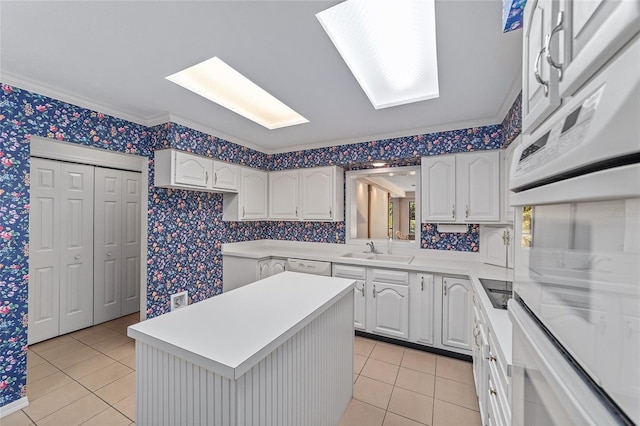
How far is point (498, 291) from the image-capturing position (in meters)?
1.99

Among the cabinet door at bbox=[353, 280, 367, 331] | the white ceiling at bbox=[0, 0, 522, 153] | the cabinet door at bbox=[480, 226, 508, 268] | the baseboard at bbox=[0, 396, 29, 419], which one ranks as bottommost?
the baseboard at bbox=[0, 396, 29, 419]

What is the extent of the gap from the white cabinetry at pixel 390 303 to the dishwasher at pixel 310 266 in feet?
1.81

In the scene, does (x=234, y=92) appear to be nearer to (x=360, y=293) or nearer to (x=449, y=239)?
(x=360, y=293)

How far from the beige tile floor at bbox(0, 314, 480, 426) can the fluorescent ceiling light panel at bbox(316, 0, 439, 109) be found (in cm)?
246

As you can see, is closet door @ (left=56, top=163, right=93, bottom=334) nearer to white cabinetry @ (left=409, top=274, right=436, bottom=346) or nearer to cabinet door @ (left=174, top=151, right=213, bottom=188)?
cabinet door @ (left=174, top=151, right=213, bottom=188)

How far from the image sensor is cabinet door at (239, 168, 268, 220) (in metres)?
3.69

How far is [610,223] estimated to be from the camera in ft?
1.11

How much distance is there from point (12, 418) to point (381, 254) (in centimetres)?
353

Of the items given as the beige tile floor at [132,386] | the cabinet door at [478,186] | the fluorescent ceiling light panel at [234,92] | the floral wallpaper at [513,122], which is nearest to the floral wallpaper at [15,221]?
the beige tile floor at [132,386]

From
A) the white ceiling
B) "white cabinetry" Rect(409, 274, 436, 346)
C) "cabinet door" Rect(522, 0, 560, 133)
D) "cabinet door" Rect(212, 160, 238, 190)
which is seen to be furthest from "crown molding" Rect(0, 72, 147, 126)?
"white cabinetry" Rect(409, 274, 436, 346)

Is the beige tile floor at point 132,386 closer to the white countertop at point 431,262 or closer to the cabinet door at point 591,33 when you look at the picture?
the white countertop at point 431,262

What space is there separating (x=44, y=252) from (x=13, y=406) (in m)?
1.63

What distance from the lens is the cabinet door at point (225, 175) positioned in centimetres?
326

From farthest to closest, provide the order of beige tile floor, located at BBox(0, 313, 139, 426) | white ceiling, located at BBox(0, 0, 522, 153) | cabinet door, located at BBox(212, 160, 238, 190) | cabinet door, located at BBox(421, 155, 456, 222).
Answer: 1. cabinet door, located at BBox(212, 160, 238, 190)
2. cabinet door, located at BBox(421, 155, 456, 222)
3. beige tile floor, located at BBox(0, 313, 139, 426)
4. white ceiling, located at BBox(0, 0, 522, 153)
